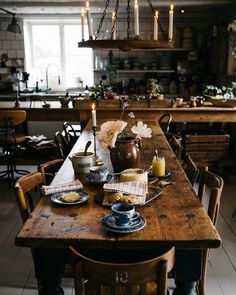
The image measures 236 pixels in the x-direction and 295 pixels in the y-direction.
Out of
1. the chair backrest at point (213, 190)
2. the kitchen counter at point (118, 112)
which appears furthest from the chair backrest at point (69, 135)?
the chair backrest at point (213, 190)

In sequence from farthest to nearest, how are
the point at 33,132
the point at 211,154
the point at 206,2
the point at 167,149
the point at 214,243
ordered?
the point at 33,132 → the point at 206,2 → the point at 211,154 → the point at 167,149 → the point at 214,243

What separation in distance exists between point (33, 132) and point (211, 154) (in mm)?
3710

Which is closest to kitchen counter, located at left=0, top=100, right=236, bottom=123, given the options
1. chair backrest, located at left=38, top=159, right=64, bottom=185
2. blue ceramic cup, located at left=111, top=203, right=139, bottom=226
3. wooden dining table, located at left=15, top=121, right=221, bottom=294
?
chair backrest, located at left=38, top=159, right=64, bottom=185

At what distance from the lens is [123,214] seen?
156 centimetres

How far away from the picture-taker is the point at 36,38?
8148 millimetres

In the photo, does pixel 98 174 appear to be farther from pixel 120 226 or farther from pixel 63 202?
pixel 120 226

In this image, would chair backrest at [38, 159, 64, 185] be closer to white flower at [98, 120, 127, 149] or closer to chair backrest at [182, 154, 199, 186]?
white flower at [98, 120, 127, 149]

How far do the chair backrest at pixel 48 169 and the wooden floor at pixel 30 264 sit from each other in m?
0.74

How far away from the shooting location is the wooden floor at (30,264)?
8.02ft

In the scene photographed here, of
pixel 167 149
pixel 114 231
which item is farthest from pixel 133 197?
pixel 167 149

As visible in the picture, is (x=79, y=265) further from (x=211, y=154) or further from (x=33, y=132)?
(x=33, y=132)

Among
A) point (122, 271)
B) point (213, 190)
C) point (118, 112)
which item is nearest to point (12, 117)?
point (118, 112)

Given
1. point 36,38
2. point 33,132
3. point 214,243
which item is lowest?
point 33,132

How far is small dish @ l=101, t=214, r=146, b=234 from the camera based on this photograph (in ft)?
5.00
